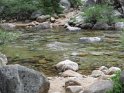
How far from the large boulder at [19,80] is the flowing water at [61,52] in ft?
13.2

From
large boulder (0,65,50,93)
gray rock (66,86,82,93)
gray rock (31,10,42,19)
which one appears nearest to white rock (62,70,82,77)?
gray rock (66,86,82,93)

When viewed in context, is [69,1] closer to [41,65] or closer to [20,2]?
[20,2]

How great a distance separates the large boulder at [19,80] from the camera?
23.2 ft

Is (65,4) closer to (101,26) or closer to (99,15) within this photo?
(99,15)

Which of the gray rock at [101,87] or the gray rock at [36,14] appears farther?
the gray rock at [36,14]

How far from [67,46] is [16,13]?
15032 mm

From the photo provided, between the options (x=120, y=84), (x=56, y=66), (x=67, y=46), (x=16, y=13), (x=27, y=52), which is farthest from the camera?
(x=16, y=13)

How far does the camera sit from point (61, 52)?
49.7ft

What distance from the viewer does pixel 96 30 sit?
23734mm

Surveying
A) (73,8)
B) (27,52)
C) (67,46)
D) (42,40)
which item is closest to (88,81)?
(27,52)

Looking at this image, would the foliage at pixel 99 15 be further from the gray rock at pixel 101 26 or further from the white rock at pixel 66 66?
the white rock at pixel 66 66

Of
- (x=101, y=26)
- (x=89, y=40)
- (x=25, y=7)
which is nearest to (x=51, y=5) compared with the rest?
(x=25, y=7)

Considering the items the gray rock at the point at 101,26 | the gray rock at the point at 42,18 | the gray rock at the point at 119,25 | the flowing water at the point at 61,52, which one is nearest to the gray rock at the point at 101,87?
the flowing water at the point at 61,52

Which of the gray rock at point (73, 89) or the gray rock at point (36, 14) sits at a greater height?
the gray rock at point (73, 89)
